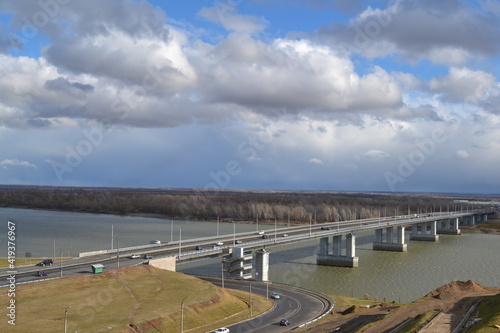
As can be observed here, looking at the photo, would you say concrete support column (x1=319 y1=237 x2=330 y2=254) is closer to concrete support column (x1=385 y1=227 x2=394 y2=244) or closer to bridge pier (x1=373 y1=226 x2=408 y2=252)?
bridge pier (x1=373 y1=226 x2=408 y2=252)

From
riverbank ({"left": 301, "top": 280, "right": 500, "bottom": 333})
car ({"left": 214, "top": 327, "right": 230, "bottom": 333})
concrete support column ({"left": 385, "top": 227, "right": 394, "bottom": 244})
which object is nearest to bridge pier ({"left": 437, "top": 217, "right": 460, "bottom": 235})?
concrete support column ({"left": 385, "top": 227, "right": 394, "bottom": 244})

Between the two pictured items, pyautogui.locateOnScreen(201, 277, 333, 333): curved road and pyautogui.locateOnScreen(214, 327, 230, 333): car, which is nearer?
pyautogui.locateOnScreen(214, 327, 230, 333): car

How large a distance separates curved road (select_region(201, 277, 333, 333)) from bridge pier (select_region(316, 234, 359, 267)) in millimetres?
33170

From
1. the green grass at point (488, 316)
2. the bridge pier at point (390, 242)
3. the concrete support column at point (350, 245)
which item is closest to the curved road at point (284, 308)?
the green grass at point (488, 316)

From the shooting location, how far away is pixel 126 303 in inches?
1921

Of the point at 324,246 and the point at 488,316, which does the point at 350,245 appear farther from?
the point at 488,316

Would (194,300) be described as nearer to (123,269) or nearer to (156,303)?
(156,303)

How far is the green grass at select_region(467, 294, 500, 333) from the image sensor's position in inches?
1429

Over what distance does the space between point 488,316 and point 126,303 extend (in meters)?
34.3

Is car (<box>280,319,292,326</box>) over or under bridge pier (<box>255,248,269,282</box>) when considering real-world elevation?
under

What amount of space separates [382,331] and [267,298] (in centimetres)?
1842

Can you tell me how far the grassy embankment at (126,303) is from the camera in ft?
137

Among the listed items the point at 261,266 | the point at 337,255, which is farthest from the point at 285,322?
the point at 337,255

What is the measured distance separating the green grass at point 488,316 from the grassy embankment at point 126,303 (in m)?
22.4
